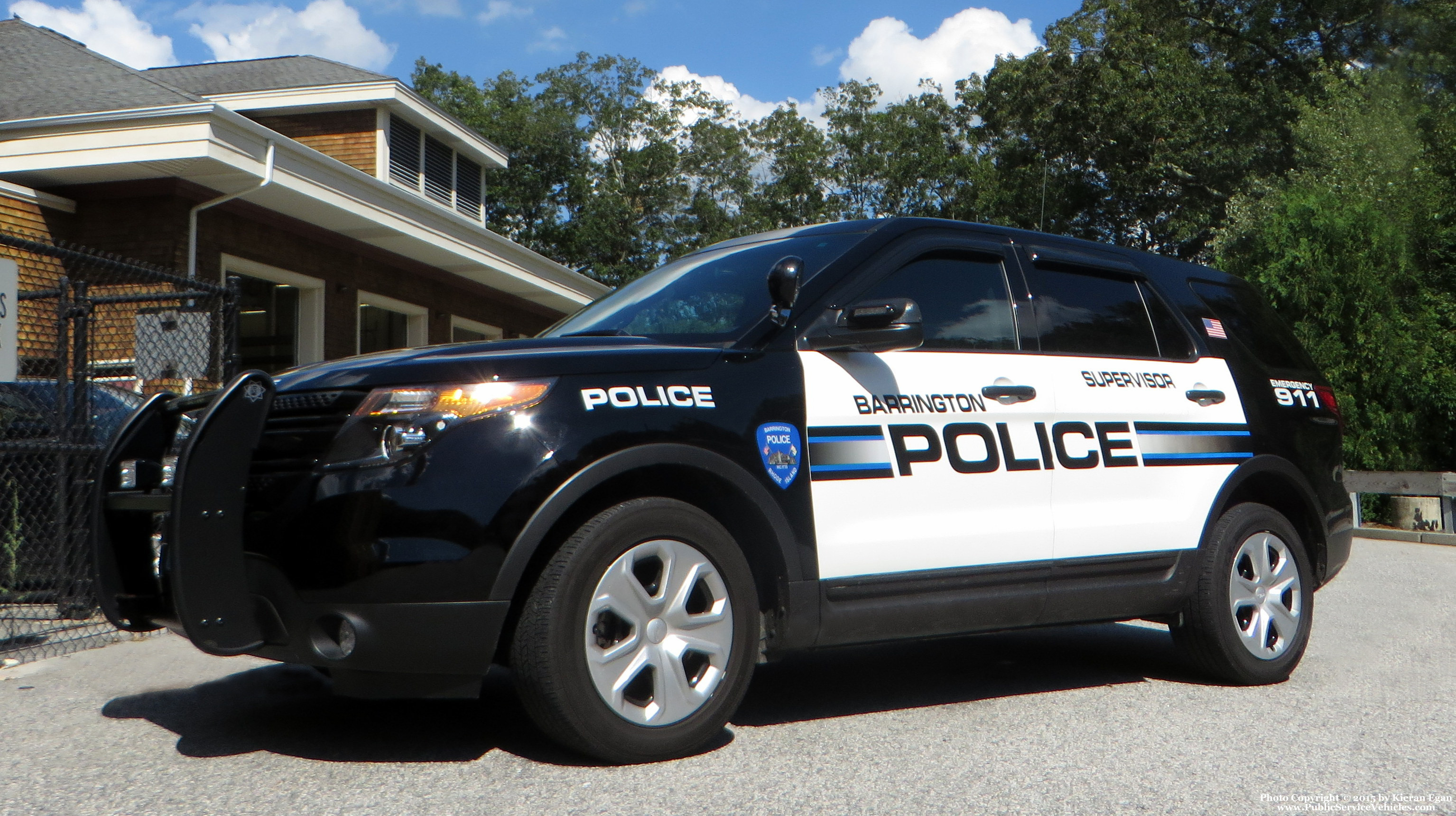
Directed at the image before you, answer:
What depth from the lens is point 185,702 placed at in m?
4.83

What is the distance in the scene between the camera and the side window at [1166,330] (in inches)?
217

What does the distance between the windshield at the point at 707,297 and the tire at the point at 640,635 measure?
769 millimetres

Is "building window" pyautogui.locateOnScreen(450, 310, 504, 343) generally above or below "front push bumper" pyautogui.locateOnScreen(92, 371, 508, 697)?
above

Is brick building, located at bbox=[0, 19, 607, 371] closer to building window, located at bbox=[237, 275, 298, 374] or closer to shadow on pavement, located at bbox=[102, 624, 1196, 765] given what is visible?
building window, located at bbox=[237, 275, 298, 374]

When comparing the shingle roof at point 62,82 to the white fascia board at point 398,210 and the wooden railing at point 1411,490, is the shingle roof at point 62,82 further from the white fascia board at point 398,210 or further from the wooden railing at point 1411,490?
the wooden railing at point 1411,490

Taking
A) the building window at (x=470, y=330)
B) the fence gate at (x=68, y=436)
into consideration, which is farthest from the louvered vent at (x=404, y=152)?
the fence gate at (x=68, y=436)

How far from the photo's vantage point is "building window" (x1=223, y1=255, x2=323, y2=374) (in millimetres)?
14578

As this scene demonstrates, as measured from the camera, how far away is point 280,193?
12.5 meters

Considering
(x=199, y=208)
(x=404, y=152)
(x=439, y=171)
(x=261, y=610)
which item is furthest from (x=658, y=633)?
(x=439, y=171)

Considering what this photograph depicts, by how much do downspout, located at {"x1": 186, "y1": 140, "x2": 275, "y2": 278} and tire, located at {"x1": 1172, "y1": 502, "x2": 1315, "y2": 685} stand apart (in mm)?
9568

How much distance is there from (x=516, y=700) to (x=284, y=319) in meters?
11.1

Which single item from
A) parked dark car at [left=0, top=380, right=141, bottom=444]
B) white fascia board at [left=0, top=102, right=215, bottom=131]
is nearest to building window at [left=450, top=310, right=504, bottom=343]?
white fascia board at [left=0, top=102, right=215, bottom=131]

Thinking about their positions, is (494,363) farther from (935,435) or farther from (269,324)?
(269,324)

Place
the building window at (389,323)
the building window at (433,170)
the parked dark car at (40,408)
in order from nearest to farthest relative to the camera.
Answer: the parked dark car at (40,408) → the building window at (389,323) → the building window at (433,170)
